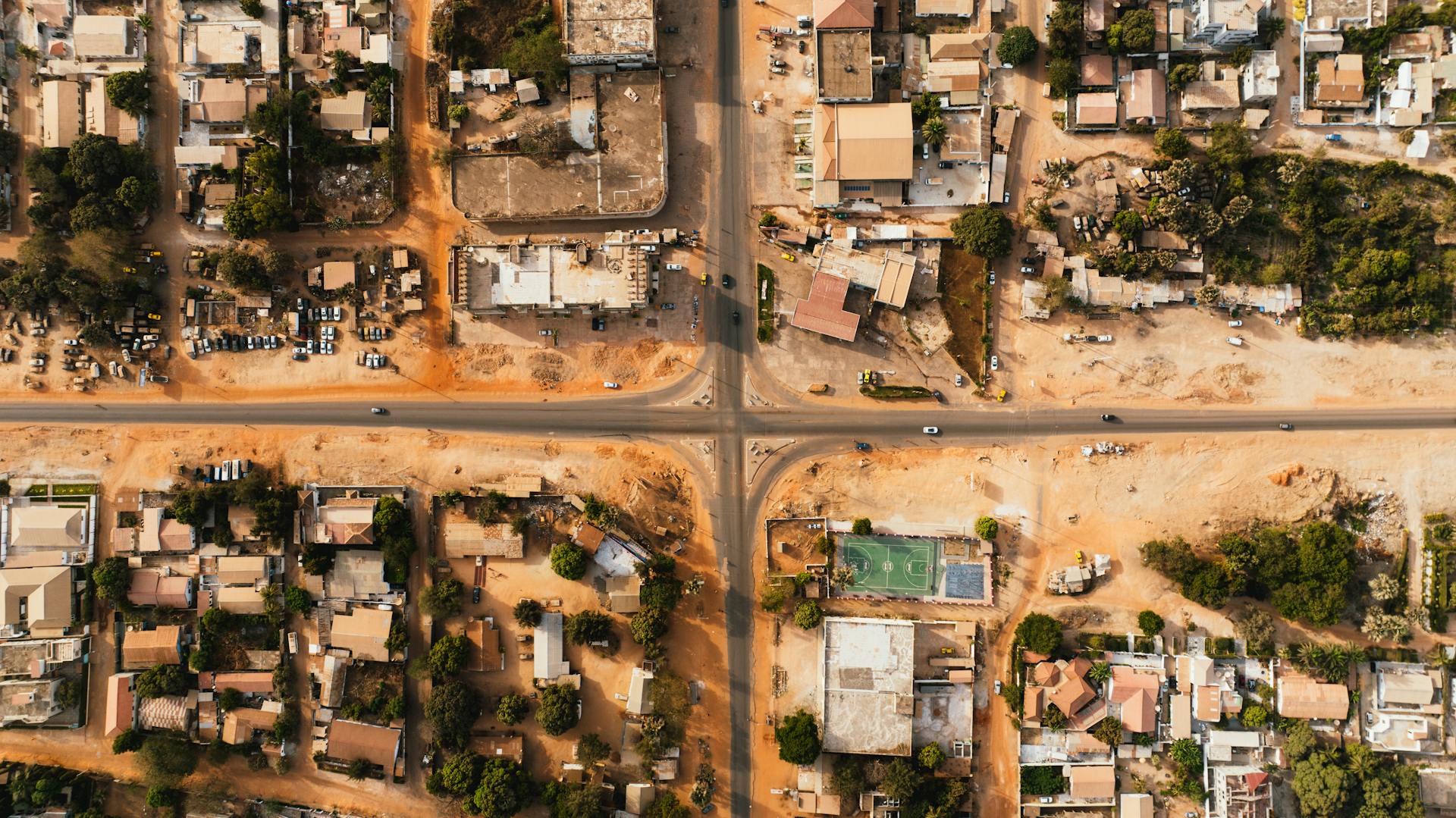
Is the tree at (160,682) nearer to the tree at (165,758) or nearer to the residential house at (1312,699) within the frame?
the tree at (165,758)

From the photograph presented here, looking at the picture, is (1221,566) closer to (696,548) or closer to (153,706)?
(696,548)

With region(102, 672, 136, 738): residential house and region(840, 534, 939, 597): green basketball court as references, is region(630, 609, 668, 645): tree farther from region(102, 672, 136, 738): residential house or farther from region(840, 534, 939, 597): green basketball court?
region(102, 672, 136, 738): residential house

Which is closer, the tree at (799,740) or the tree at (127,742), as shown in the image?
the tree at (799,740)

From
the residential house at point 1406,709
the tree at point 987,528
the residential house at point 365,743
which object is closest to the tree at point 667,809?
the residential house at point 365,743

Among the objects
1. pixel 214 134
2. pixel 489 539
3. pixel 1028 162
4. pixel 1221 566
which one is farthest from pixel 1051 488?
pixel 214 134

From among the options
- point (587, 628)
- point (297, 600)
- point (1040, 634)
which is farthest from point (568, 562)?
point (1040, 634)

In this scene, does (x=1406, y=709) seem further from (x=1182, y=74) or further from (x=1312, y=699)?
(x=1182, y=74)
